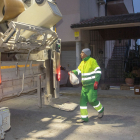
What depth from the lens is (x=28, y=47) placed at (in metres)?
4.22

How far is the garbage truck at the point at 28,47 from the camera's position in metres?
3.62

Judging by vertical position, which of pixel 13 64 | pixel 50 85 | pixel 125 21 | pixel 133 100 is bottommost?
pixel 133 100

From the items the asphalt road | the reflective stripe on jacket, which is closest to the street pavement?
the asphalt road

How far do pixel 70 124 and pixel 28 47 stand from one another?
199cm

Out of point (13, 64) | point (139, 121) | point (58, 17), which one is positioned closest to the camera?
point (13, 64)

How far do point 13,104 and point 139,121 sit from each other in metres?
4.10

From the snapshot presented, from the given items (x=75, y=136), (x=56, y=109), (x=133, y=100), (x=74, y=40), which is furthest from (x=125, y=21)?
(x=75, y=136)

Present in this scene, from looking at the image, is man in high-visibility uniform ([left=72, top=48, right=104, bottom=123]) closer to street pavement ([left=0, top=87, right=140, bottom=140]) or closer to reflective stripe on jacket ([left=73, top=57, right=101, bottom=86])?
reflective stripe on jacket ([left=73, top=57, right=101, bottom=86])

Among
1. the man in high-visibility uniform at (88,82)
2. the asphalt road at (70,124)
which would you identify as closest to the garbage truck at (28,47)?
the asphalt road at (70,124)

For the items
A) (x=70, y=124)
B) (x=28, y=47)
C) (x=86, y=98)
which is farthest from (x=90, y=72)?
(x=28, y=47)

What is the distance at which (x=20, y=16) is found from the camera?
170 inches

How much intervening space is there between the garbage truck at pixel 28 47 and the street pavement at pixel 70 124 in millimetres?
661

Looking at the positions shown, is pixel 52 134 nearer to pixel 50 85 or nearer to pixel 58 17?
pixel 50 85

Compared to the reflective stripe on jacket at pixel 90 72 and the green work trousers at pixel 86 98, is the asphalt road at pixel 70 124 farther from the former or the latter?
the reflective stripe on jacket at pixel 90 72
